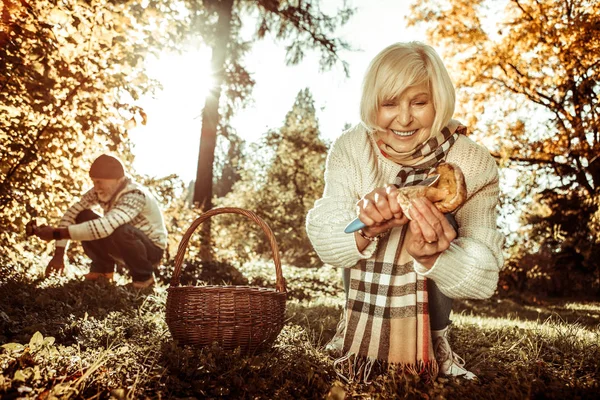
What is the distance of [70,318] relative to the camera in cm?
272

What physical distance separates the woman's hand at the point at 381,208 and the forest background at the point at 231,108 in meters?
0.71

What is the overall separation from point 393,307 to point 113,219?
3.03m

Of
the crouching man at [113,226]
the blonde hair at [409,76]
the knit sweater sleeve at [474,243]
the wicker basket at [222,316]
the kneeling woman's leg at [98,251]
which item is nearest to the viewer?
the knit sweater sleeve at [474,243]

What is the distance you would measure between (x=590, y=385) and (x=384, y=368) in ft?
2.74

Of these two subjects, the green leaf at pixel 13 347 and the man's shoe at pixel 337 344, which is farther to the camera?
the man's shoe at pixel 337 344

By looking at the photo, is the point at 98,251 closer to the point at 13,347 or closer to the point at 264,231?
the point at 264,231

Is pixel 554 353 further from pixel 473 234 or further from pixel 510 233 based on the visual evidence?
pixel 510 233

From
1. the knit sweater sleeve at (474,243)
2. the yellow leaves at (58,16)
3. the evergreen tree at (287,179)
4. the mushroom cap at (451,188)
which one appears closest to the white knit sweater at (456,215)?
the knit sweater sleeve at (474,243)

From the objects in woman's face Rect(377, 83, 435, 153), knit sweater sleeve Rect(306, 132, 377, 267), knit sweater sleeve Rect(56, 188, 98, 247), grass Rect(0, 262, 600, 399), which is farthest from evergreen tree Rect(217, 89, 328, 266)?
woman's face Rect(377, 83, 435, 153)

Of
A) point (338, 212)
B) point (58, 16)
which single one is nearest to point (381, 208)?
point (338, 212)

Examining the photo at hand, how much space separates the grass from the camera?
1.76 metres

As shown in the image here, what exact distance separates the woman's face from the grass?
1088 mm

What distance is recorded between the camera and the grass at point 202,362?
69.2 inches

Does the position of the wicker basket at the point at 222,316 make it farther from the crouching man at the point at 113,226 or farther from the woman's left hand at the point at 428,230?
the crouching man at the point at 113,226
